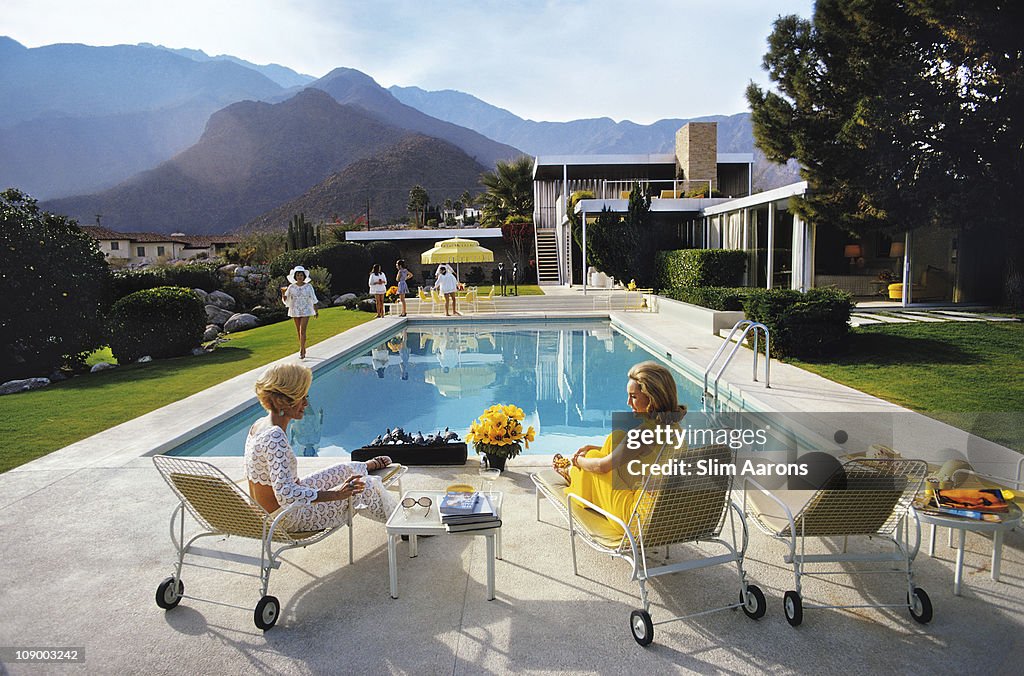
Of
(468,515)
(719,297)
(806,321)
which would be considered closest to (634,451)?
(468,515)

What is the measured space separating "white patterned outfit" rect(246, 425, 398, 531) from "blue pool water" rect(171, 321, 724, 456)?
11.0ft

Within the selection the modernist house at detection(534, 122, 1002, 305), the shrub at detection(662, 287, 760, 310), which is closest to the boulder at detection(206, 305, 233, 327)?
the modernist house at detection(534, 122, 1002, 305)

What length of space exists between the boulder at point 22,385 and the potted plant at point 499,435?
322 inches

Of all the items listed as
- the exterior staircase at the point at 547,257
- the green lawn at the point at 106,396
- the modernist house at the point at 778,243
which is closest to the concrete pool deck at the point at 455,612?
the green lawn at the point at 106,396

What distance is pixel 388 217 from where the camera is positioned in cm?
6850

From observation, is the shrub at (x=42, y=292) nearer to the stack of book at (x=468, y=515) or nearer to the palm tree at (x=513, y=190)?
the stack of book at (x=468, y=515)

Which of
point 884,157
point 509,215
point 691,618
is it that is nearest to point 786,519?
point 691,618

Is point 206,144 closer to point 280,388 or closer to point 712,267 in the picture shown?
point 712,267

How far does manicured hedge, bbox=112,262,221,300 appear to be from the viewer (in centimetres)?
1519

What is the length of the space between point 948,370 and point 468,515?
7.52m

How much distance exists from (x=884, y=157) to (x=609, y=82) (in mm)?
5862

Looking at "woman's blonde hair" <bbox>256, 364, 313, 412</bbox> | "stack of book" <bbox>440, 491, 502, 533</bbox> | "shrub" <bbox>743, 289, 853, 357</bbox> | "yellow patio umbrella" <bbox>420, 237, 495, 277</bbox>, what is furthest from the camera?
"yellow patio umbrella" <bbox>420, 237, 495, 277</bbox>

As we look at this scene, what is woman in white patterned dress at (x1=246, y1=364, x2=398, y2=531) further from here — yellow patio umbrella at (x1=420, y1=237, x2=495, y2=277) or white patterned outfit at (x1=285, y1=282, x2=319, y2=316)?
yellow patio umbrella at (x1=420, y1=237, x2=495, y2=277)

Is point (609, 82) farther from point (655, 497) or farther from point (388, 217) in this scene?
point (388, 217)
